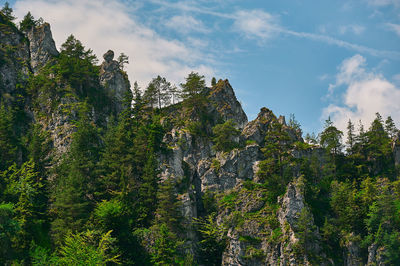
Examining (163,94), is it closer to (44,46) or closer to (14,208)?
(44,46)

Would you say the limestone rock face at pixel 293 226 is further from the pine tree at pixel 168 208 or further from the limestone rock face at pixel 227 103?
the limestone rock face at pixel 227 103

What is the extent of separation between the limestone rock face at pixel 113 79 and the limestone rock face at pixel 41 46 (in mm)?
14399

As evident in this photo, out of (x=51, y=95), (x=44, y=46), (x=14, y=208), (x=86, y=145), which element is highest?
(x=44, y=46)

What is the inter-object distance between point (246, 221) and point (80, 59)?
2406 inches

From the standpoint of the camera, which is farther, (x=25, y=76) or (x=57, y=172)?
(x=25, y=76)

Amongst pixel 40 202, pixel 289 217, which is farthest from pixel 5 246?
pixel 289 217

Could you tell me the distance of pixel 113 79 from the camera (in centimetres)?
9950

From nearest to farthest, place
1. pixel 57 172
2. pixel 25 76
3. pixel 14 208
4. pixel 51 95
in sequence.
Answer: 1. pixel 14 208
2. pixel 57 172
3. pixel 51 95
4. pixel 25 76

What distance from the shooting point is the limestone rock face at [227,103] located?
87812mm

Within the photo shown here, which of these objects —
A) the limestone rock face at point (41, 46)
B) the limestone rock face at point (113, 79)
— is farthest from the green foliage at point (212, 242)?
the limestone rock face at point (41, 46)

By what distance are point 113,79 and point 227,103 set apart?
34762 mm

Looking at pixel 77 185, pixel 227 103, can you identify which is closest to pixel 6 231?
pixel 77 185

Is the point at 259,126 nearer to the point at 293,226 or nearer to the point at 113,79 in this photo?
the point at 293,226

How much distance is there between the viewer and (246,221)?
66.6 metres
